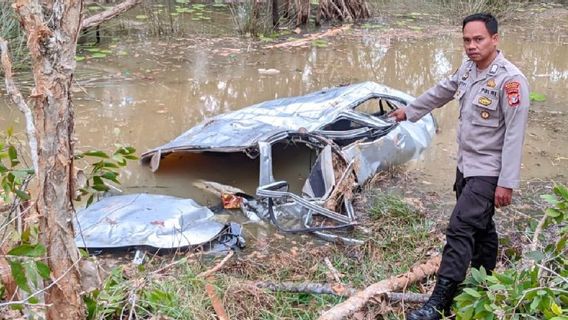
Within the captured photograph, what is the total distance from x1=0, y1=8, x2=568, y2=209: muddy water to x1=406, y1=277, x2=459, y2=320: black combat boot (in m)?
2.36

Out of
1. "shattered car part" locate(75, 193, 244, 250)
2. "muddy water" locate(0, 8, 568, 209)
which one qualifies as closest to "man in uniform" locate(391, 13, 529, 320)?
"shattered car part" locate(75, 193, 244, 250)

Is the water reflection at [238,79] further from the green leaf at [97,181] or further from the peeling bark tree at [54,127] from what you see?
the peeling bark tree at [54,127]

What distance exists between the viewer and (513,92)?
276 cm

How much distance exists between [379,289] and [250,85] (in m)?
5.19

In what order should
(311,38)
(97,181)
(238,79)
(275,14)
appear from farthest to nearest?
(275,14) → (311,38) → (238,79) → (97,181)

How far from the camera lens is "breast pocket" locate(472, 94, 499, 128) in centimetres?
284

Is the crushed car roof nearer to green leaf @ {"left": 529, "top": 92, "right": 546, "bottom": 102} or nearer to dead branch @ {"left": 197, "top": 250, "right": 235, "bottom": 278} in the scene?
dead branch @ {"left": 197, "top": 250, "right": 235, "bottom": 278}

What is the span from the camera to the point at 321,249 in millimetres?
4055

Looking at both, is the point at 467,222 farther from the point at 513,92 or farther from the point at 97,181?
the point at 97,181

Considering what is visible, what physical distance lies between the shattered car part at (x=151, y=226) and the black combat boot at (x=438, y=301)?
1546mm

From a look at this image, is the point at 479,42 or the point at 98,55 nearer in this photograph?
the point at 479,42

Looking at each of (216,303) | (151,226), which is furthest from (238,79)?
(216,303)

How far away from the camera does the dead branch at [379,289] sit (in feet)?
9.71

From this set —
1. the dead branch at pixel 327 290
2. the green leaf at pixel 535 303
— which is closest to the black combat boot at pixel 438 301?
the dead branch at pixel 327 290
